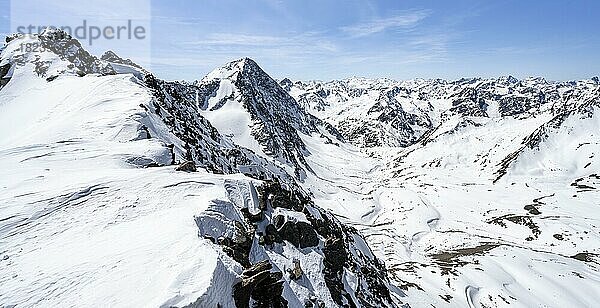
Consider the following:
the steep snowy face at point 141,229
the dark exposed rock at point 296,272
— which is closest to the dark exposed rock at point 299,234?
the steep snowy face at point 141,229

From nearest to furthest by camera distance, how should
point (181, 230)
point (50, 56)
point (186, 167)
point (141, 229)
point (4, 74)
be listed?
point (181, 230) < point (141, 229) < point (186, 167) < point (4, 74) < point (50, 56)

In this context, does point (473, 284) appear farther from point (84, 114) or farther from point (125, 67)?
point (125, 67)

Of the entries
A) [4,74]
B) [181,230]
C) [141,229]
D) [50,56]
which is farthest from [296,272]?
[50,56]

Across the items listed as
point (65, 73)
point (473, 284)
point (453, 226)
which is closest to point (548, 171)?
point (453, 226)

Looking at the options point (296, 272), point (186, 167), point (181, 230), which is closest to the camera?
point (181, 230)

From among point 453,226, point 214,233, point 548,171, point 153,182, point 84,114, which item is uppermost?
point 84,114

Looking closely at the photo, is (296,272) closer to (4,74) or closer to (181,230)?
(181,230)

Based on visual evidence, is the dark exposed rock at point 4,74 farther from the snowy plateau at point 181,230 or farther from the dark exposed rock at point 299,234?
the dark exposed rock at point 299,234

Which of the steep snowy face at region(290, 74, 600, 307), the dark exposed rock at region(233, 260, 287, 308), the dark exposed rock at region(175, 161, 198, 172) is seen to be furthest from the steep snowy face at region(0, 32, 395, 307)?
the steep snowy face at region(290, 74, 600, 307)

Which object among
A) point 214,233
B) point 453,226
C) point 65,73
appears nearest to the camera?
point 214,233

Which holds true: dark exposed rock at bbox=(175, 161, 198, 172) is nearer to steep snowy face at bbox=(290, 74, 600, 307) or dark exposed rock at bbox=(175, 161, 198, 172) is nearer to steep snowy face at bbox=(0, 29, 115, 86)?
steep snowy face at bbox=(290, 74, 600, 307)

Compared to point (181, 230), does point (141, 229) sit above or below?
below
